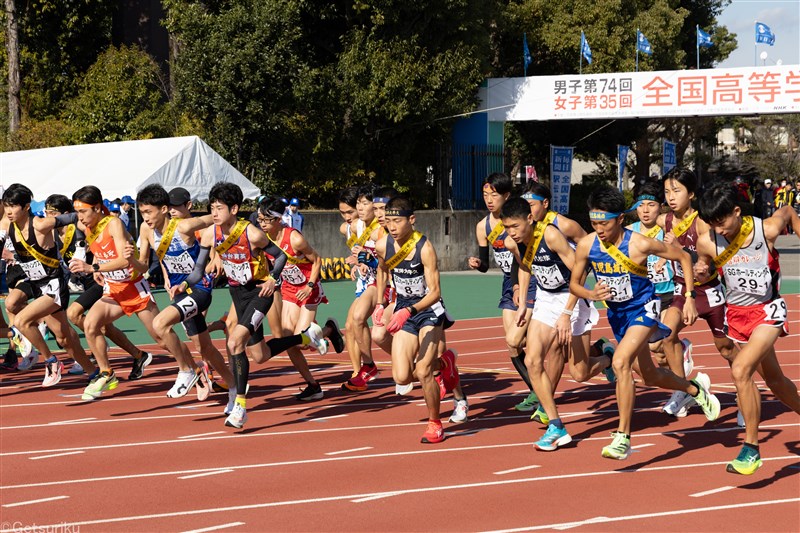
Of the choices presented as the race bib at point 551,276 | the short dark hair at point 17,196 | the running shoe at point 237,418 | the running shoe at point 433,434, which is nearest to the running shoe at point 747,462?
the race bib at point 551,276

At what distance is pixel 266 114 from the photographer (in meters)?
28.9

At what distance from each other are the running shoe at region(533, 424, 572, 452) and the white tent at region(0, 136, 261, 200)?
54.9ft

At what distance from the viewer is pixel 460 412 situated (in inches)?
388

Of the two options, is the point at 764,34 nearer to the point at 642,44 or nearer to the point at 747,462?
the point at 642,44

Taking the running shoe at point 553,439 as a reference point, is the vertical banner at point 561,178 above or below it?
above

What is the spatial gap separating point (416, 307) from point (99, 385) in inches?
157

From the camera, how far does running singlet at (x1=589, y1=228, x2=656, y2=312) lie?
8492mm

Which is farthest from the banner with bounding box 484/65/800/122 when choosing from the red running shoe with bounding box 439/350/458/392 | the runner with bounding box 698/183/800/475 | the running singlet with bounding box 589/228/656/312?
the runner with bounding box 698/183/800/475

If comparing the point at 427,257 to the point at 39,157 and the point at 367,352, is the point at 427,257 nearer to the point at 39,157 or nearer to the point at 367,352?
Answer: the point at 367,352

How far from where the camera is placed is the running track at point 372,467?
6.82 metres

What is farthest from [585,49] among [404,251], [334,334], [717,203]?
[717,203]

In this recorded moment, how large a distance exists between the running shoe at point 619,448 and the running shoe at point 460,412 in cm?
182

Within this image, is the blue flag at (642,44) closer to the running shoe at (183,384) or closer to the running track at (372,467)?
the running track at (372,467)

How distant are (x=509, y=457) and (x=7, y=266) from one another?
672cm
